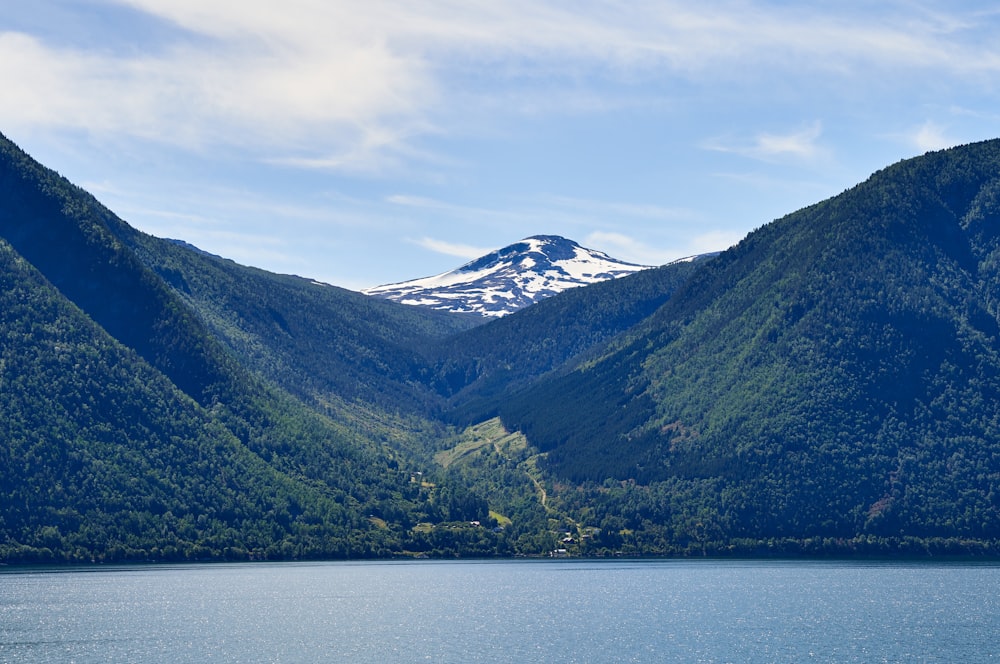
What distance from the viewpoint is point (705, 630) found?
171500mm

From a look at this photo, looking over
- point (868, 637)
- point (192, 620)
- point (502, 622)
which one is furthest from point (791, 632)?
point (192, 620)

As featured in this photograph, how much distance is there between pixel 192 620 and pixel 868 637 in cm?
9203

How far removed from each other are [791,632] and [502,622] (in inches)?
1596

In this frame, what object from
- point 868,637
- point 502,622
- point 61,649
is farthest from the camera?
point 502,622

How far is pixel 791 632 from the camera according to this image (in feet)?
552

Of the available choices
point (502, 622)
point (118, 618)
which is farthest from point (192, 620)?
point (502, 622)

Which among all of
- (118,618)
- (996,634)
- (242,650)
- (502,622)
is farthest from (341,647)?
(996,634)

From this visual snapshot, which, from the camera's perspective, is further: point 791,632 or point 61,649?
point 791,632

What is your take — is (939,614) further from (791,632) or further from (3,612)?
(3,612)

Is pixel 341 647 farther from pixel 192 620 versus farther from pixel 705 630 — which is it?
pixel 705 630

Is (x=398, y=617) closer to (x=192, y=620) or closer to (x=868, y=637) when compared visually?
(x=192, y=620)

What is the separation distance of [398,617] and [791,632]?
188 ft

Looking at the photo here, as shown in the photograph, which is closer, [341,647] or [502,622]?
[341,647]

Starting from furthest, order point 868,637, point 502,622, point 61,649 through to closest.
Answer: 1. point 502,622
2. point 868,637
3. point 61,649
